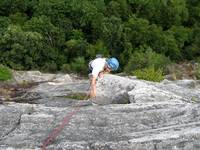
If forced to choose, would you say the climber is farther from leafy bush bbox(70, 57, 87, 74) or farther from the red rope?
leafy bush bbox(70, 57, 87, 74)

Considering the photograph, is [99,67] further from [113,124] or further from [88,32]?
[88,32]

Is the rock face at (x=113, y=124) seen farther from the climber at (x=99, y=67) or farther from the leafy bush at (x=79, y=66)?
the leafy bush at (x=79, y=66)

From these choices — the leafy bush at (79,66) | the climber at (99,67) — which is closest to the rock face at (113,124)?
the climber at (99,67)

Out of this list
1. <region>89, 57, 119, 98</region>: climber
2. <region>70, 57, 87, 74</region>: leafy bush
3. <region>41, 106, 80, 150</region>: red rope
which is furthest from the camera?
<region>70, 57, 87, 74</region>: leafy bush

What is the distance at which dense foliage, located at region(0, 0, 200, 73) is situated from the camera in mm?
49406

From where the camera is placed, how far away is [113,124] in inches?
569

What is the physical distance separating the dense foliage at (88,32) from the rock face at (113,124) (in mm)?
31468

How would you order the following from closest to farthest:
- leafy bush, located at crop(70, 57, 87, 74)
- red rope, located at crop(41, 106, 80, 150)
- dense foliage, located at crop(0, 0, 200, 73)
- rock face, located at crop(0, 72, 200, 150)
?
rock face, located at crop(0, 72, 200, 150) < red rope, located at crop(41, 106, 80, 150) < leafy bush, located at crop(70, 57, 87, 74) < dense foliage, located at crop(0, 0, 200, 73)

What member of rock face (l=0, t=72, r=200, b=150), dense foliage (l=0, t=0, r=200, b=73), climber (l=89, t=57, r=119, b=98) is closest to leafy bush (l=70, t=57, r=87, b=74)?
dense foliage (l=0, t=0, r=200, b=73)

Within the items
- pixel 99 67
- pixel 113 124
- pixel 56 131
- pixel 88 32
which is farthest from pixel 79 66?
pixel 56 131

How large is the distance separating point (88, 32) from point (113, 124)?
142 ft

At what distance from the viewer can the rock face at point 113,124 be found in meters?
13.1

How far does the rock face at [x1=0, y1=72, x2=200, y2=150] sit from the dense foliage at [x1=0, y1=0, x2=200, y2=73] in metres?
31.5

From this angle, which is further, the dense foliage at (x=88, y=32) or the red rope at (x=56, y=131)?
the dense foliage at (x=88, y=32)
